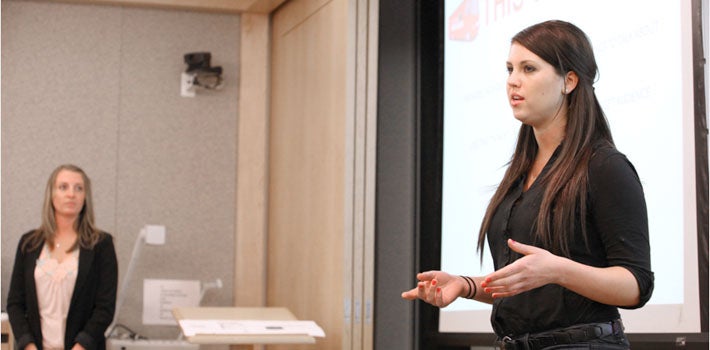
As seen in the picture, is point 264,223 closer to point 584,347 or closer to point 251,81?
point 251,81

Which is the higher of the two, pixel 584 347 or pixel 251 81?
pixel 251 81

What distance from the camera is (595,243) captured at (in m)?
1.78

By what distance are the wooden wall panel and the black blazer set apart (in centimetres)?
94

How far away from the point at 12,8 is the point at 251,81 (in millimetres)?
1322

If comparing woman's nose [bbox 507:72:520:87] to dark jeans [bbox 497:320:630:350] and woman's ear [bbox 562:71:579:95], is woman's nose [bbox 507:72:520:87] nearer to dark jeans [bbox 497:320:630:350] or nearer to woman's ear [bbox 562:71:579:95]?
woman's ear [bbox 562:71:579:95]

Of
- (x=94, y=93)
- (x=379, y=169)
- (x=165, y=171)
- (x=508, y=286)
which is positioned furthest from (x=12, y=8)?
(x=508, y=286)

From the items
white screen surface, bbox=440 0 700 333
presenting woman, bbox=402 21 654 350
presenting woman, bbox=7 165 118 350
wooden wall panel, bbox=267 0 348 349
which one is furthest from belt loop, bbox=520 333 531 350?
presenting woman, bbox=7 165 118 350

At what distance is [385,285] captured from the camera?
4551 mm

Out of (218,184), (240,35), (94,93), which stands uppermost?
(240,35)

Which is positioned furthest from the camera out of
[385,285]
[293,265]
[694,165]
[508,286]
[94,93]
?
[94,93]

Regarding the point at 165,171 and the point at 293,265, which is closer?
the point at 293,265

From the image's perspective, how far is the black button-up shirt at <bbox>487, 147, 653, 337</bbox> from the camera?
5.67ft

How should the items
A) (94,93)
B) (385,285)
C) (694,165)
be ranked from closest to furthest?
(694,165)
(385,285)
(94,93)

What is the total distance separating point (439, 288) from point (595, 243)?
0.98ft
